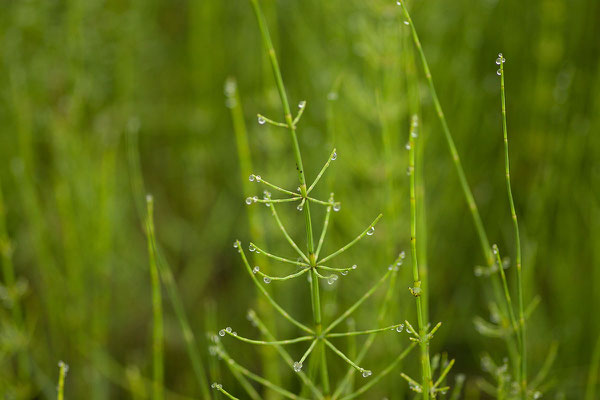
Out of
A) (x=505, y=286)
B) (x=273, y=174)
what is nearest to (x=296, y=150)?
(x=505, y=286)

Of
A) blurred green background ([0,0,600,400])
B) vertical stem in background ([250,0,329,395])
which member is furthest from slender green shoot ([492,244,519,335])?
blurred green background ([0,0,600,400])

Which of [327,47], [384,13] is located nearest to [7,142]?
[327,47]

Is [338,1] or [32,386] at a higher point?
[338,1]

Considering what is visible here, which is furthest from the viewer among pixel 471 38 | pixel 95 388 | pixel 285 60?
pixel 285 60

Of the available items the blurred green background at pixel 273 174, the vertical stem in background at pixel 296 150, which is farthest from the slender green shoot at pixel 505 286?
the blurred green background at pixel 273 174

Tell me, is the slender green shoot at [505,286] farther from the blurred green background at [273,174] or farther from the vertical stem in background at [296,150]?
the blurred green background at [273,174]

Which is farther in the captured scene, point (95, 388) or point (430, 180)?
point (430, 180)

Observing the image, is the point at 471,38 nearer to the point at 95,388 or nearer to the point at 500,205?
the point at 500,205

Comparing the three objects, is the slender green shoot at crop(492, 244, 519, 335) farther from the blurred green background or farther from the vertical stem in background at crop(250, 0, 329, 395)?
the blurred green background
